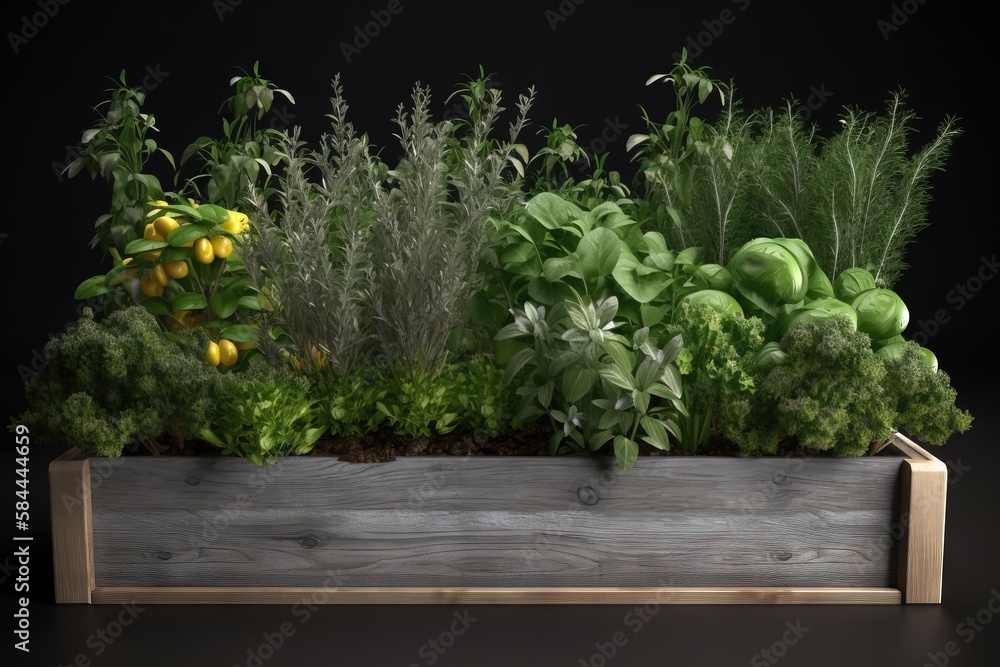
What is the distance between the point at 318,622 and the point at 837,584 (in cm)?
117

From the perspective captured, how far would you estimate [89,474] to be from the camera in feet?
7.39

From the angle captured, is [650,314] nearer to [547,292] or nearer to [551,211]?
[547,292]

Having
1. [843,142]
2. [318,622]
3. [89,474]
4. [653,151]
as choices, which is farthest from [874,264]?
[89,474]

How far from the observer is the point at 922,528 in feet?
7.34

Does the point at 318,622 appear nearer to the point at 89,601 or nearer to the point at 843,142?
the point at 89,601

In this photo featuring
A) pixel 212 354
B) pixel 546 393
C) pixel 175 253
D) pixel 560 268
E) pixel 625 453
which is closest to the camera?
pixel 625 453

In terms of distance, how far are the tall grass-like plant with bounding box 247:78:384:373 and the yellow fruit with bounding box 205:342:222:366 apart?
0.19 m

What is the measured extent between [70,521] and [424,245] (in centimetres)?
100

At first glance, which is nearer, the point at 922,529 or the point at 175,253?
the point at 922,529

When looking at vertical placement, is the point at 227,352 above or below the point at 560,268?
below

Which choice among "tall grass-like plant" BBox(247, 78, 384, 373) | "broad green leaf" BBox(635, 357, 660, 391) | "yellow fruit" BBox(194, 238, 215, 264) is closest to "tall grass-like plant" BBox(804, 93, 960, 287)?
"broad green leaf" BBox(635, 357, 660, 391)

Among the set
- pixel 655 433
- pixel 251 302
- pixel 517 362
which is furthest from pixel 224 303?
pixel 655 433

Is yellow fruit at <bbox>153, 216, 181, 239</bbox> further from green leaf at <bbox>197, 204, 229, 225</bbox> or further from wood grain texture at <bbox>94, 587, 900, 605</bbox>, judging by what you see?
wood grain texture at <bbox>94, 587, 900, 605</bbox>

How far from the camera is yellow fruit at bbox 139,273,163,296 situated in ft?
8.75
